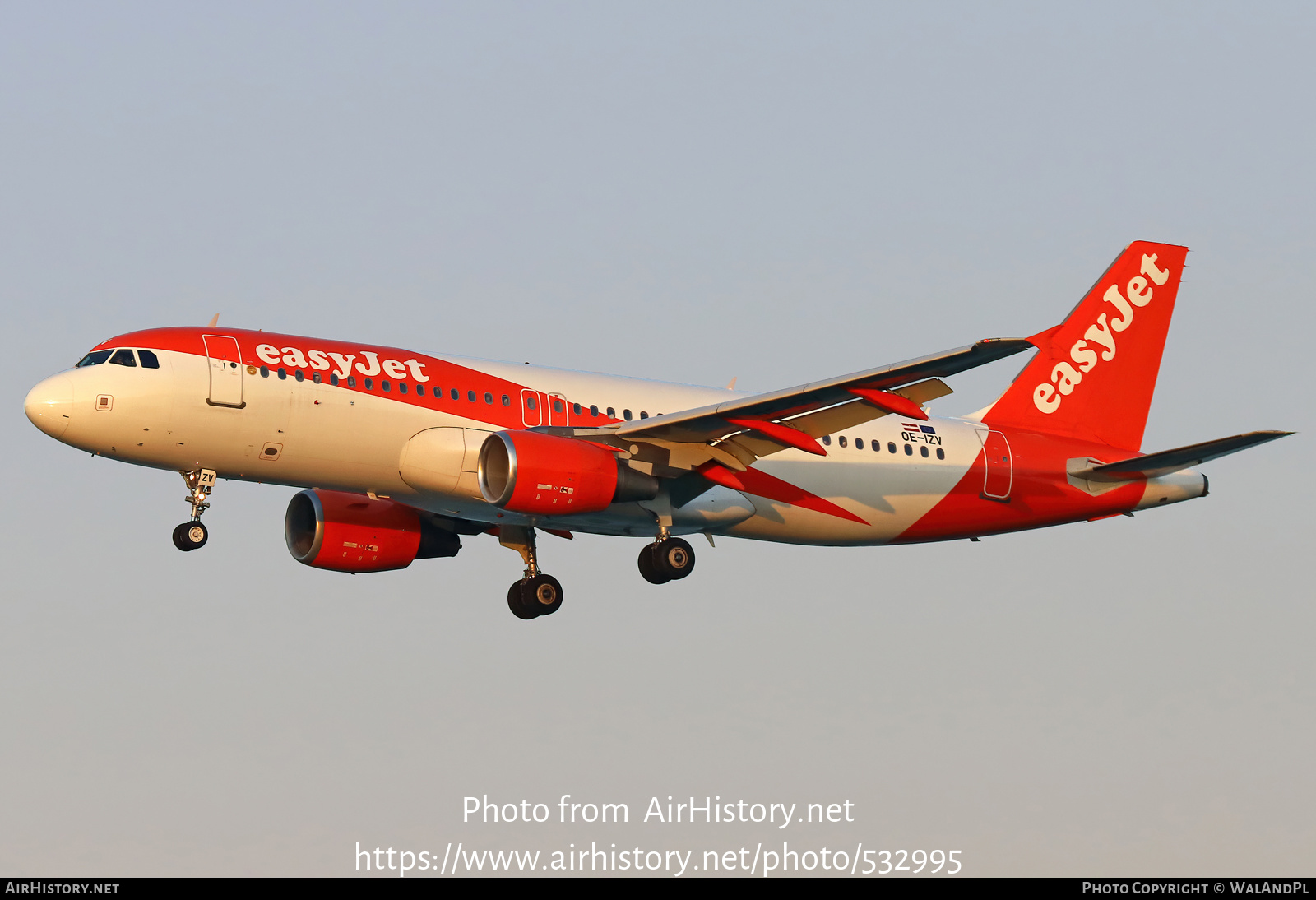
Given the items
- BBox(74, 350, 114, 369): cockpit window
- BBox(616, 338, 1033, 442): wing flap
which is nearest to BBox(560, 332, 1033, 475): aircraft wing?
BBox(616, 338, 1033, 442): wing flap

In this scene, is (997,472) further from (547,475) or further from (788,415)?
(547,475)

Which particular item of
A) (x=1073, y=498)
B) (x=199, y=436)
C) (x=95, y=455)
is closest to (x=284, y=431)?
(x=199, y=436)

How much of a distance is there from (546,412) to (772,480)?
5.47 meters

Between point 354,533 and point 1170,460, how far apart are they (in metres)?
18.8

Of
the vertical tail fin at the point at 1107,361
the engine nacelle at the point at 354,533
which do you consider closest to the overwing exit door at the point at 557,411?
the engine nacelle at the point at 354,533

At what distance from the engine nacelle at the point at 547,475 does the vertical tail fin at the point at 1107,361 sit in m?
11.8

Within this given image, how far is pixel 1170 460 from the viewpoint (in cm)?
3800

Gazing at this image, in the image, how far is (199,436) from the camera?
3228cm

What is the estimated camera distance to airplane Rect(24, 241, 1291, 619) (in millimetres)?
32250

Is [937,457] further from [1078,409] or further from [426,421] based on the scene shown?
[426,421]

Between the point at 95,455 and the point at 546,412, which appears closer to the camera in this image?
the point at 95,455

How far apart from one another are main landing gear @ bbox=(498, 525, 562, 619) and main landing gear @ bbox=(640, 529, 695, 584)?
9.49 ft

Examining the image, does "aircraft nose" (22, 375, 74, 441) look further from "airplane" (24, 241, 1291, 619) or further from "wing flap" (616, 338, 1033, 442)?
"wing flap" (616, 338, 1033, 442)

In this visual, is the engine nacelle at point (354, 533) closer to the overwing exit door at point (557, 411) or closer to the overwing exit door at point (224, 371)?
the overwing exit door at point (557, 411)
